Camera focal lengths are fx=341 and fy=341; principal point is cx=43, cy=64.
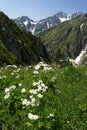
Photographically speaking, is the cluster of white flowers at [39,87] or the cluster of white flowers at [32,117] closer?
the cluster of white flowers at [32,117]

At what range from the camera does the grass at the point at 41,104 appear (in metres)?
10.5

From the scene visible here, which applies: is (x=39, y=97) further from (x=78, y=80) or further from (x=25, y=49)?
(x=25, y=49)

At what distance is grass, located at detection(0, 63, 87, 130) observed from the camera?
34.4ft

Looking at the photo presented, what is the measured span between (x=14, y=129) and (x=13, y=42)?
8089 cm

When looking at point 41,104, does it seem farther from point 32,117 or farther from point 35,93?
point 32,117

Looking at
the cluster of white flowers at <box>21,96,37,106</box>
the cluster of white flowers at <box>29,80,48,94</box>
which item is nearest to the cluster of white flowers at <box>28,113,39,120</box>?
the cluster of white flowers at <box>21,96,37,106</box>

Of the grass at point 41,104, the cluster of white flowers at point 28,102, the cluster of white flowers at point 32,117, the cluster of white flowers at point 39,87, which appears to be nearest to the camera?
the cluster of white flowers at point 32,117

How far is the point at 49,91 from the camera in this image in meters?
12.4

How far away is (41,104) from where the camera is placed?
37.4ft

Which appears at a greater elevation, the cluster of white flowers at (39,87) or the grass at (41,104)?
the cluster of white flowers at (39,87)

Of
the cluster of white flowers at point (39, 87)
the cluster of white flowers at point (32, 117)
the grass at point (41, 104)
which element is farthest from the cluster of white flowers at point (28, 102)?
the cluster of white flowers at point (32, 117)

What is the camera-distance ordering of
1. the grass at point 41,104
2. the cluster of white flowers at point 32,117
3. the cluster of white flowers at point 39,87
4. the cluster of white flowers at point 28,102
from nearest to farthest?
the cluster of white flowers at point 32,117 < the grass at point 41,104 < the cluster of white flowers at point 28,102 < the cluster of white flowers at point 39,87

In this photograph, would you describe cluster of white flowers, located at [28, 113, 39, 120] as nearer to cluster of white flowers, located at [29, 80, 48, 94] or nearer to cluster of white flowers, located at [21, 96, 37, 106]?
cluster of white flowers, located at [21, 96, 37, 106]

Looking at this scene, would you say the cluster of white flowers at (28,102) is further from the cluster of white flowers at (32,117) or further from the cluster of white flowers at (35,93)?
the cluster of white flowers at (32,117)
